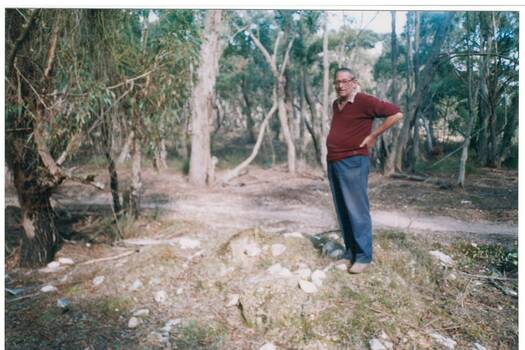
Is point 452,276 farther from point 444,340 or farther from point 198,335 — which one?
point 198,335

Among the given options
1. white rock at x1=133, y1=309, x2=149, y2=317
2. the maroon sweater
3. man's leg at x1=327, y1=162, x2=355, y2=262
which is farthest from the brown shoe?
white rock at x1=133, y1=309, x2=149, y2=317

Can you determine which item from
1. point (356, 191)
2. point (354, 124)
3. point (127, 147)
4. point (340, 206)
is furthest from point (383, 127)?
point (127, 147)

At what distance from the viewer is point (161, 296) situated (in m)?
3.49

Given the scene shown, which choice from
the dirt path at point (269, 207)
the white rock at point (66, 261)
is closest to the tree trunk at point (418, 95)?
the dirt path at point (269, 207)

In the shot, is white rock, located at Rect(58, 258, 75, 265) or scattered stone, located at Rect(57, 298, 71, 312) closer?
scattered stone, located at Rect(57, 298, 71, 312)

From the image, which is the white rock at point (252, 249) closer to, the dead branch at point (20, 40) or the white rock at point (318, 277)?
the white rock at point (318, 277)

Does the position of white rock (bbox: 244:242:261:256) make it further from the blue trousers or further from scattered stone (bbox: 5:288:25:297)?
scattered stone (bbox: 5:288:25:297)

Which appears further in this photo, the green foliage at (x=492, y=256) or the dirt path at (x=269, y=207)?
the dirt path at (x=269, y=207)

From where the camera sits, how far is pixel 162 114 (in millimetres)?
4352

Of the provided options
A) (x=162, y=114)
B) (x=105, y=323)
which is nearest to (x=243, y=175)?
(x=162, y=114)

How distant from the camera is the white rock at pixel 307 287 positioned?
3.21 metres

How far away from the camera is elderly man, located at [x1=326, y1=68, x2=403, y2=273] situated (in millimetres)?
3049

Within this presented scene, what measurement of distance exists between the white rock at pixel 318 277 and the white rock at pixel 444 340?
907 millimetres

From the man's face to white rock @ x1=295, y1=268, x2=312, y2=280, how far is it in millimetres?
1554
